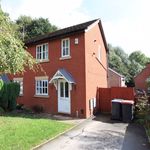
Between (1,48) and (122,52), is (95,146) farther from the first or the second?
(122,52)

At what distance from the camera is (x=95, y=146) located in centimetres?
985

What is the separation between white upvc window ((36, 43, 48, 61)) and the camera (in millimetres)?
19769

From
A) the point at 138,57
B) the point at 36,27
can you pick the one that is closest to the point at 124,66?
the point at 138,57

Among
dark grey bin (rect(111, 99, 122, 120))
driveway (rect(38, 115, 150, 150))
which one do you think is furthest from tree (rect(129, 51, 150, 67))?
driveway (rect(38, 115, 150, 150))

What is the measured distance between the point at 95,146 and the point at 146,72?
141 ft

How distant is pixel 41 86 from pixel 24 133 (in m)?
9.08

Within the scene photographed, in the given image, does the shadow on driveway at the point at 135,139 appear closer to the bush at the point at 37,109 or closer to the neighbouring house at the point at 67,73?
the neighbouring house at the point at 67,73

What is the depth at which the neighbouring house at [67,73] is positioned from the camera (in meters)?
17.1

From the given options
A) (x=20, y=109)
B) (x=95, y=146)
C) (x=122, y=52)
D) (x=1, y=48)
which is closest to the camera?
(x=1, y=48)

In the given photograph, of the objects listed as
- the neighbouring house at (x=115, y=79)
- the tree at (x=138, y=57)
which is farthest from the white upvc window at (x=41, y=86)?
the tree at (x=138, y=57)

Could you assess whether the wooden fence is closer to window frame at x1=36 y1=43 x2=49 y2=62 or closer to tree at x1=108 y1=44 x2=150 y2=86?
window frame at x1=36 y1=43 x2=49 y2=62

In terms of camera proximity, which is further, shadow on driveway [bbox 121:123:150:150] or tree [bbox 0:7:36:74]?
shadow on driveway [bbox 121:123:150:150]

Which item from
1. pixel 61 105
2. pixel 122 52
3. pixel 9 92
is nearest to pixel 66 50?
pixel 61 105

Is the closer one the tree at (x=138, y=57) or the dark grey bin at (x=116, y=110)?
the dark grey bin at (x=116, y=110)
